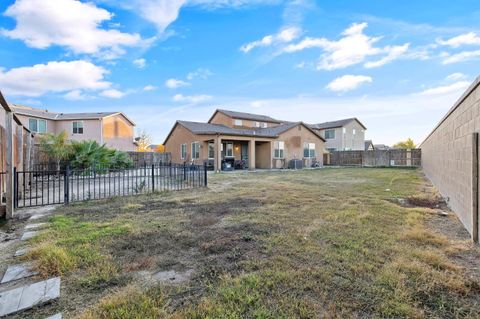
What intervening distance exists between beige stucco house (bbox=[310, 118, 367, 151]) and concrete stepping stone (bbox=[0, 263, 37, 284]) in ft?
124

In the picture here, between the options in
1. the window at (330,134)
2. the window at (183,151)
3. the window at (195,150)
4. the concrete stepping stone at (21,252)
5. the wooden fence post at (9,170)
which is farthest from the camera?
the window at (330,134)

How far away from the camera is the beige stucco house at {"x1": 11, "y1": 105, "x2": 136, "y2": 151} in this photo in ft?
86.6

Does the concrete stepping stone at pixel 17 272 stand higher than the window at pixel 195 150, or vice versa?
the window at pixel 195 150

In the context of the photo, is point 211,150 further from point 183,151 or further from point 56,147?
point 56,147

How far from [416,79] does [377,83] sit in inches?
113

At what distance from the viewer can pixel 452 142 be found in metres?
6.23

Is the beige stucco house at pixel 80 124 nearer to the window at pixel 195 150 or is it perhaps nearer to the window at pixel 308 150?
the window at pixel 195 150

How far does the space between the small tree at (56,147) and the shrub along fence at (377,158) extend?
88.7ft

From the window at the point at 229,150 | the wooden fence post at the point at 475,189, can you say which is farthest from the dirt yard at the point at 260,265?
the window at the point at 229,150

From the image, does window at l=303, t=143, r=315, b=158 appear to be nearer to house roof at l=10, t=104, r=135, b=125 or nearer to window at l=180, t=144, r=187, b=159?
window at l=180, t=144, r=187, b=159

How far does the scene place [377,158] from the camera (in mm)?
28922

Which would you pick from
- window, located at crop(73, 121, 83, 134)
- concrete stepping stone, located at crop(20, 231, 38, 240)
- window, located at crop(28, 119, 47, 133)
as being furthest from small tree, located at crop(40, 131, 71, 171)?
window, located at crop(73, 121, 83, 134)

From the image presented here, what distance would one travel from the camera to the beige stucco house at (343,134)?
126ft

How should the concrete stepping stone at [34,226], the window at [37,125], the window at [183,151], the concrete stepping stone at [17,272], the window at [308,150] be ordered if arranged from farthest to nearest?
the window at [308,150]
the window at [37,125]
the window at [183,151]
the concrete stepping stone at [34,226]
the concrete stepping stone at [17,272]
